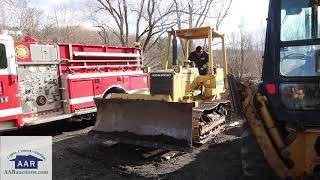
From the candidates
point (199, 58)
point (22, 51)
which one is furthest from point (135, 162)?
point (22, 51)

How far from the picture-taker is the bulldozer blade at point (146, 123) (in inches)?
272

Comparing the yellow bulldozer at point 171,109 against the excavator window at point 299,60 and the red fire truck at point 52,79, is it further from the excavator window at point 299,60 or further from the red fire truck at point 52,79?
the excavator window at point 299,60

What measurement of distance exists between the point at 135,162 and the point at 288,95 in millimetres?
3136

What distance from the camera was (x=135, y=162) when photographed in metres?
6.88

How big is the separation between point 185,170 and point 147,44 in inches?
837

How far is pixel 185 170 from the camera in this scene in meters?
6.32

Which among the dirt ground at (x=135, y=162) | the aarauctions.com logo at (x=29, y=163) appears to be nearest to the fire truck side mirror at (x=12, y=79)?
the dirt ground at (x=135, y=162)

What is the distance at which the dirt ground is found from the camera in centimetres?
611

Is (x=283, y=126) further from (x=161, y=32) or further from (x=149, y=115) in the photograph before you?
(x=161, y=32)

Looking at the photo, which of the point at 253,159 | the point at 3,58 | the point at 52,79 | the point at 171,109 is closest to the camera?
the point at 253,159

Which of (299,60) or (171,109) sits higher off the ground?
(299,60)

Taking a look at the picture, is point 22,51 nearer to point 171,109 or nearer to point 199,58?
point 171,109

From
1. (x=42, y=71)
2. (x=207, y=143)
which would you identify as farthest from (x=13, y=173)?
(x=42, y=71)

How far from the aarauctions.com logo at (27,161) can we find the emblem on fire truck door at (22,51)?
5040mm
